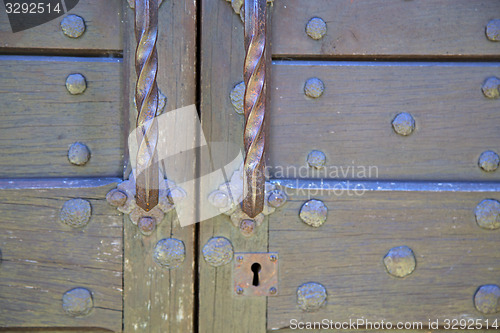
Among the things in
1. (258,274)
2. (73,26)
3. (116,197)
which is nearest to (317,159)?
(258,274)

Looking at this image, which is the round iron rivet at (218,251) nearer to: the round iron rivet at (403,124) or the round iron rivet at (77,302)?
the round iron rivet at (77,302)

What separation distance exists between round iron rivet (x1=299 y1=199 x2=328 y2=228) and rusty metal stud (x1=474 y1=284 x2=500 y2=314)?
0.27 m

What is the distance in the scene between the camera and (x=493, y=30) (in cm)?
66

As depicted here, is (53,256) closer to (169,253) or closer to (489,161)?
(169,253)

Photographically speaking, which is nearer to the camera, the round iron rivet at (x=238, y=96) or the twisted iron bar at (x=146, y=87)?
the twisted iron bar at (x=146, y=87)

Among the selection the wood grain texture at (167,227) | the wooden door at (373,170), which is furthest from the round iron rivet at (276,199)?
the wood grain texture at (167,227)

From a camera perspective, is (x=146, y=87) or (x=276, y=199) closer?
(x=146, y=87)

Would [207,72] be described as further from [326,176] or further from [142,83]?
[326,176]

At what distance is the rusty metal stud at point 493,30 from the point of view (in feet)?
2.16

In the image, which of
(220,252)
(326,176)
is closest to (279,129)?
(326,176)

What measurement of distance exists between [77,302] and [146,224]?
156 mm

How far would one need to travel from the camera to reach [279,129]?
2.17ft

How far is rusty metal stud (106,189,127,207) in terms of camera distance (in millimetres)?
635

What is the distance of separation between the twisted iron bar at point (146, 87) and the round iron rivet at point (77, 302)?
0.76 feet
